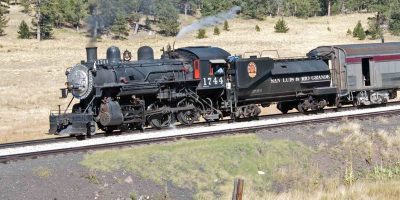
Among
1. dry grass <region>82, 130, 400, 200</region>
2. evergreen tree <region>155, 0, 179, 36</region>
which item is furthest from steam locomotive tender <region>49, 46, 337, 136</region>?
evergreen tree <region>155, 0, 179, 36</region>

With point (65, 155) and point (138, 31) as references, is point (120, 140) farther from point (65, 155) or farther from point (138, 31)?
point (138, 31)

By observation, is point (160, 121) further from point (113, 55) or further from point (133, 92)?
point (113, 55)

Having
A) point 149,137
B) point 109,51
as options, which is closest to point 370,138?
point 149,137

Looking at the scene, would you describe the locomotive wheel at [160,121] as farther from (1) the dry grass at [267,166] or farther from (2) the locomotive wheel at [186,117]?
(1) the dry grass at [267,166]

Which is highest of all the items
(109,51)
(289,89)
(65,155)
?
(109,51)

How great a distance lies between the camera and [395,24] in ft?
244

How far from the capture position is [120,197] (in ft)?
46.0

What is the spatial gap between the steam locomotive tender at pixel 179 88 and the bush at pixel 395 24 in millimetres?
51263

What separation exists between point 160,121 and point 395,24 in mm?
60310

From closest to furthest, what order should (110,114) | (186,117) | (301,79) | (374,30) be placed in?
(110,114)
(186,117)
(301,79)
(374,30)

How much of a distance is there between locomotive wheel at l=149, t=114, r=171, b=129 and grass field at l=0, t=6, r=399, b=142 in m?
7.43

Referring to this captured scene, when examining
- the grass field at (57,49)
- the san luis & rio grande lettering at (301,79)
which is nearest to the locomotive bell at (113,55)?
the grass field at (57,49)

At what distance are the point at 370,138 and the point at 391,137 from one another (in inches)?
30.8

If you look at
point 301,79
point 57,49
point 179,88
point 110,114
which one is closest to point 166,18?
point 57,49
